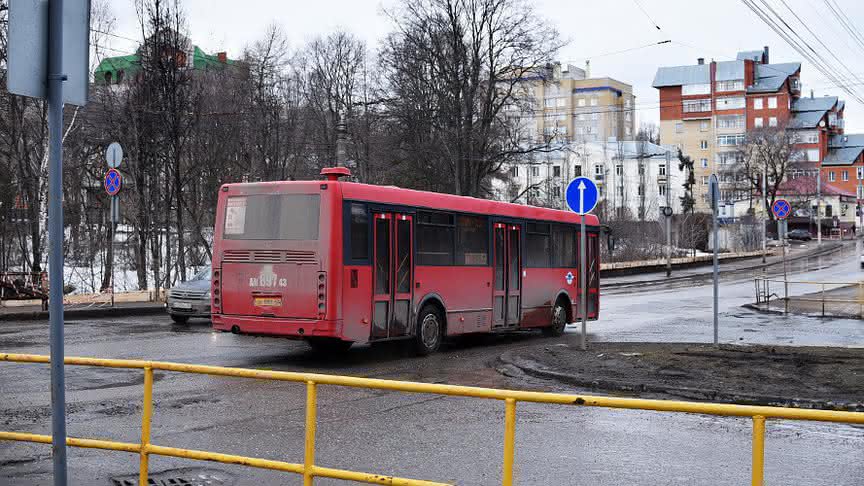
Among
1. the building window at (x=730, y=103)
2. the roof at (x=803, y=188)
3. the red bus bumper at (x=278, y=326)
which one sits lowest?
the red bus bumper at (x=278, y=326)

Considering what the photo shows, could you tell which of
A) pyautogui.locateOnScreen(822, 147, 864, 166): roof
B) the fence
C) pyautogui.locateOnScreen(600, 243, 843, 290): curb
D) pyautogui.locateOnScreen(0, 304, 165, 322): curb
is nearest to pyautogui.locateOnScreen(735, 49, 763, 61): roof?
pyautogui.locateOnScreen(822, 147, 864, 166): roof

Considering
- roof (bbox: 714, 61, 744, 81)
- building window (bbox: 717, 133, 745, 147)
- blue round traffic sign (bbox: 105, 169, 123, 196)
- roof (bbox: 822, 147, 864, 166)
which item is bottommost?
blue round traffic sign (bbox: 105, 169, 123, 196)

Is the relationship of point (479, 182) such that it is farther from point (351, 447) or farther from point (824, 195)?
point (824, 195)

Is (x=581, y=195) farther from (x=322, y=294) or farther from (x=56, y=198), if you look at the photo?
(x=56, y=198)

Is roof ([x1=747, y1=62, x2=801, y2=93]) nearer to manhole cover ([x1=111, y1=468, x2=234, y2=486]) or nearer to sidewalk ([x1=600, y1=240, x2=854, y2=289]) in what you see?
sidewalk ([x1=600, y1=240, x2=854, y2=289])

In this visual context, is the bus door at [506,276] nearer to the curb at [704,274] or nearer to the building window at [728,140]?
the curb at [704,274]

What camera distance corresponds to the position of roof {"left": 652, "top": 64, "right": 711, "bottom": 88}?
130000 mm

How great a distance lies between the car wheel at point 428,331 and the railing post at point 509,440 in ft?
36.8

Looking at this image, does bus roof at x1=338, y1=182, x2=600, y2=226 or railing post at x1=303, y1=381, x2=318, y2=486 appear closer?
railing post at x1=303, y1=381, x2=318, y2=486

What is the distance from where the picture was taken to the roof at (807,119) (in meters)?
130

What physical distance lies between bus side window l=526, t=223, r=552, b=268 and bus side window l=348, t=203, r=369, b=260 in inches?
236

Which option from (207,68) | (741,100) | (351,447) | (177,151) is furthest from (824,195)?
(351,447)

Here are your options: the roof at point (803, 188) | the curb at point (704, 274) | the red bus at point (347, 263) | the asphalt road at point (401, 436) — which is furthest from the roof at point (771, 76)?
the asphalt road at point (401, 436)

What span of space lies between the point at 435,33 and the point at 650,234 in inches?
987
